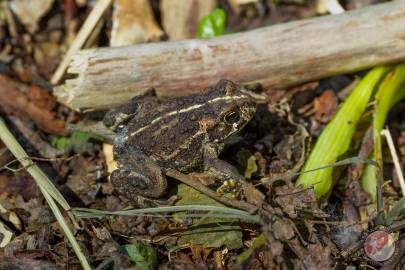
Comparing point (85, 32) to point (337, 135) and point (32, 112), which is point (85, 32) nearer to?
point (32, 112)

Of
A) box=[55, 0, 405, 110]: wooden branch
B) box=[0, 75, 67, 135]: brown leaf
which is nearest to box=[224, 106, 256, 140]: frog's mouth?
box=[55, 0, 405, 110]: wooden branch

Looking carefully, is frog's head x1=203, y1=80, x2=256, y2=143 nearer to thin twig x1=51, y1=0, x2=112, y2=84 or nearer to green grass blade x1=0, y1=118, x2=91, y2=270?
green grass blade x1=0, y1=118, x2=91, y2=270

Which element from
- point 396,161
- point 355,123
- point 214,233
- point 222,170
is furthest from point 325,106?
point 214,233

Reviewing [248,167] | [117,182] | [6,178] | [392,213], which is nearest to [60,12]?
[6,178]

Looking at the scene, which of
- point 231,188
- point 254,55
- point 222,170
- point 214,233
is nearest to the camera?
point 214,233

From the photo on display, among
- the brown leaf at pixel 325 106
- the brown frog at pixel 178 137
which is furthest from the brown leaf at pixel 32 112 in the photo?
the brown leaf at pixel 325 106

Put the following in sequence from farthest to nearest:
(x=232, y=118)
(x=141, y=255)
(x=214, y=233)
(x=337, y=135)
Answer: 1. (x=337, y=135)
2. (x=232, y=118)
3. (x=214, y=233)
4. (x=141, y=255)

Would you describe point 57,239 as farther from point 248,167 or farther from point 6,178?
point 248,167

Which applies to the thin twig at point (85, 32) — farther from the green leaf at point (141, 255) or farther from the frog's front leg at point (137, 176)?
the green leaf at point (141, 255)
